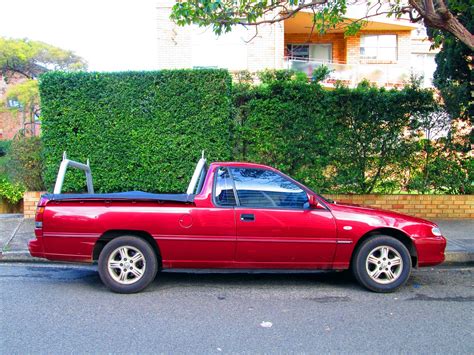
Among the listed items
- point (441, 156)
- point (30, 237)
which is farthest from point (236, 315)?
point (441, 156)

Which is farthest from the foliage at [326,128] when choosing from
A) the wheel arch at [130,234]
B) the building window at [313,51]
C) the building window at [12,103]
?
the building window at [12,103]

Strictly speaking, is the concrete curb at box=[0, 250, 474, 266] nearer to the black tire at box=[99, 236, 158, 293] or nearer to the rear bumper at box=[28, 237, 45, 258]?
the rear bumper at box=[28, 237, 45, 258]

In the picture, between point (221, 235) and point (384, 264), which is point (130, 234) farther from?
point (384, 264)

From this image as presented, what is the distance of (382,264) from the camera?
211 inches

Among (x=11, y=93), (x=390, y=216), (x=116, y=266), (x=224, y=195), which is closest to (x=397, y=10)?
(x=390, y=216)

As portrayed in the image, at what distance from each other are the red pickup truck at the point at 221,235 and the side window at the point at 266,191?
0.01 meters

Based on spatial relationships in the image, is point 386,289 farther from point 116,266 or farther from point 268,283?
point 116,266

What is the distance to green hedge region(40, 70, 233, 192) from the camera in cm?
945

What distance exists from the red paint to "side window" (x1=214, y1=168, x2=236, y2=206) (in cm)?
9

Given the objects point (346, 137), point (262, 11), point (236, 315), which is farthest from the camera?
point (346, 137)

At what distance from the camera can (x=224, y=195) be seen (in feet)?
17.6

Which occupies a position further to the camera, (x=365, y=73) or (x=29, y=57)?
(x=29, y=57)

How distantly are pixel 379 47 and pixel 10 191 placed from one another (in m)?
16.9

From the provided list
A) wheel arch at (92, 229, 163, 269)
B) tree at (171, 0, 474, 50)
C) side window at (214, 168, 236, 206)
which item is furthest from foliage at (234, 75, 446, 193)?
wheel arch at (92, 229, 163, 269)
